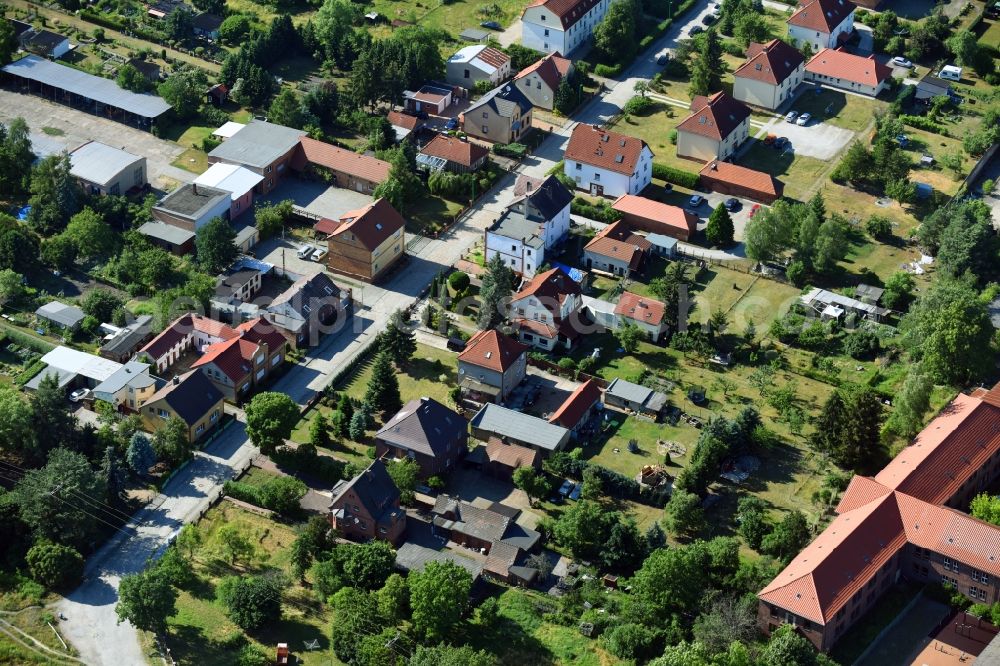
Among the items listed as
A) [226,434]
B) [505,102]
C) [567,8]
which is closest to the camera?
[226,434]

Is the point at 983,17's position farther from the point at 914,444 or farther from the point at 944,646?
the point at 944,646

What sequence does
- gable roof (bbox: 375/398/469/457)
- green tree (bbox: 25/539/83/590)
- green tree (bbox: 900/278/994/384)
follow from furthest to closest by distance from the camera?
green tree (bbox: 900/278/994/384), gable roof (bbox: 375/398/469/457), green tree (bbox: 25/539/83/590)

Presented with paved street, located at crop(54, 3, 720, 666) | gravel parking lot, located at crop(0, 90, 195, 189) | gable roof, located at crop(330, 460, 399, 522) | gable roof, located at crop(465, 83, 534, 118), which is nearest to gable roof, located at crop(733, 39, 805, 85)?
paved street, located at crop(54, 3, 720, 666)

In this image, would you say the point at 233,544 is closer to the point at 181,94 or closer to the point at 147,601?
the point at 147,601

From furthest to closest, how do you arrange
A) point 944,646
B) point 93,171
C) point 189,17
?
point 189,17
point 93,171
point 944,646

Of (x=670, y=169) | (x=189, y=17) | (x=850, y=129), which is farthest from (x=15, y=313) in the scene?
(x=850, y=129)

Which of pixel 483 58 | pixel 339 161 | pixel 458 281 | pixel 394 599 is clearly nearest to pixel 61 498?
pixel 394 599

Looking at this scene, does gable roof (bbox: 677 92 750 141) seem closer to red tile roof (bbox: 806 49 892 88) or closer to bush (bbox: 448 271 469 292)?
red tile roof (bbox: 806 49 892 88)
